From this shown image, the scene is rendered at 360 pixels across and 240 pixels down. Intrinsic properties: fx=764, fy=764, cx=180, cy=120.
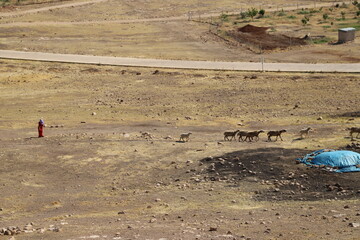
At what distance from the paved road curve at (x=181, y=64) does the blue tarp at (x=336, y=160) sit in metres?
25.3

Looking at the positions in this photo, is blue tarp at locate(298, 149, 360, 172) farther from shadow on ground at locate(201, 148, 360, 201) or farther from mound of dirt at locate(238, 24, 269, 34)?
mound of dirt at locate(238, 24, 269, 34)

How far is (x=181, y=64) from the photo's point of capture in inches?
2415

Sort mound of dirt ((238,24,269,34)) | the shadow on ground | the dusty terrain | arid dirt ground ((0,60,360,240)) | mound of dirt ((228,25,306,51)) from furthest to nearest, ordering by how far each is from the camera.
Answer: mound of dirt ((238,24,269,34)), mound of dirt ((228,25,306,51)), the dusty terrain, the shadow on ground, arid dirt ground ((0,60,360,240))

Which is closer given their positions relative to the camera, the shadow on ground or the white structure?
the shadow on ground

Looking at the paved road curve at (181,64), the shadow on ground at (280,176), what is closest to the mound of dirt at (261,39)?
the paved road curve at (181,64)

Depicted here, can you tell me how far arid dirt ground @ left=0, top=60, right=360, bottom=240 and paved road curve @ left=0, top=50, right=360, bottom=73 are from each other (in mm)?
2081

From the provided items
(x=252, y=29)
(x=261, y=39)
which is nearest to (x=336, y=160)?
(x=261, y=39)

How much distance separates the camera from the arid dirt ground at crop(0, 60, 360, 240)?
26453 millimetres

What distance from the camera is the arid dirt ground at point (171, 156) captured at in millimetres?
26453

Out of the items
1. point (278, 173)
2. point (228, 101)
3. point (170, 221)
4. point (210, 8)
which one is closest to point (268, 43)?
point (228, 101)

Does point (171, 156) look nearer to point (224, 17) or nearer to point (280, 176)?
point (280, 176)

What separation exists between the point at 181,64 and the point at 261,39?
1545 centimetres

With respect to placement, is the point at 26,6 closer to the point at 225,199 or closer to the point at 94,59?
the point at 94,59

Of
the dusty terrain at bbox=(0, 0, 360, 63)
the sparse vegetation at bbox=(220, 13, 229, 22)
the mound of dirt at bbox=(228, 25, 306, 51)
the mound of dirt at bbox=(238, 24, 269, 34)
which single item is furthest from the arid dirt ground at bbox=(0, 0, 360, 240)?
the sparse vegetation at bbox=(220, 13, 229, 22)
